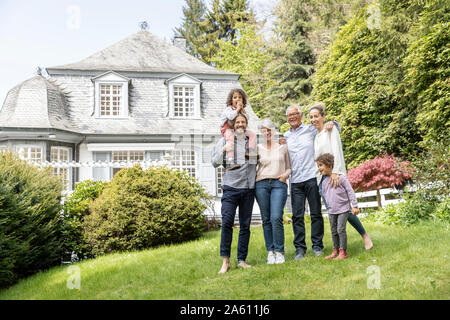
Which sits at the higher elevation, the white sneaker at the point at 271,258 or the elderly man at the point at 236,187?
the elderly man at the point at 236,187

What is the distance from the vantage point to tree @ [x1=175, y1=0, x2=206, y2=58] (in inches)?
1228

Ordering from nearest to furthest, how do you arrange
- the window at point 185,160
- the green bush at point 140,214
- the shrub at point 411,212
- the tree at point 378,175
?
the green bush at point 140,214, the shrub at point 411,212, the tree at point 378,175, the window at point 185,160

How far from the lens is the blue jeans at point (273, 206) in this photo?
468 centimetres

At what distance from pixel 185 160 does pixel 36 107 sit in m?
5.75

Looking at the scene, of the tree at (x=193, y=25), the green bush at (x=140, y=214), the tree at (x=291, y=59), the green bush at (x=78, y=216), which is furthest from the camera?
the tree at (x=193, y=25)

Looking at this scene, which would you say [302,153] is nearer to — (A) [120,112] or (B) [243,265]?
(B) [243,265]

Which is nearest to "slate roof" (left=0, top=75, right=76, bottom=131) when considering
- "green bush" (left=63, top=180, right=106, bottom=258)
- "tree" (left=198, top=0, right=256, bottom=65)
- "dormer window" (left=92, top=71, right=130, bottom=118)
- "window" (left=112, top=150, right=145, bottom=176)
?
"dormer window" (left=92, top=71, right=130, bottom=118)

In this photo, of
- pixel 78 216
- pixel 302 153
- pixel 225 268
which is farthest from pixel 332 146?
pixel 78 216

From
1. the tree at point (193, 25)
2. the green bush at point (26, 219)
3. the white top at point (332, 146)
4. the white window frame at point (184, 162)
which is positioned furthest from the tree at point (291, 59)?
the white top at point (332, 146)

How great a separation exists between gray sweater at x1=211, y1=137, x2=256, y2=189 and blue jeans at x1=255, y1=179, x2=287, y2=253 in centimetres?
18

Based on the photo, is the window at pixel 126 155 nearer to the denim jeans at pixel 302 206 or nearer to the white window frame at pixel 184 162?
the white window frame at pixel 184 162

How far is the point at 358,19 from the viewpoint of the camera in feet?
51.1

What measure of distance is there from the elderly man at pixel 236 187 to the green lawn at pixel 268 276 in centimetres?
39

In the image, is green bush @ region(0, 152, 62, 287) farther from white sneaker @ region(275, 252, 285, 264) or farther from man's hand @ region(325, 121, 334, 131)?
man's hand @ region(325, 121, 334, 131)
